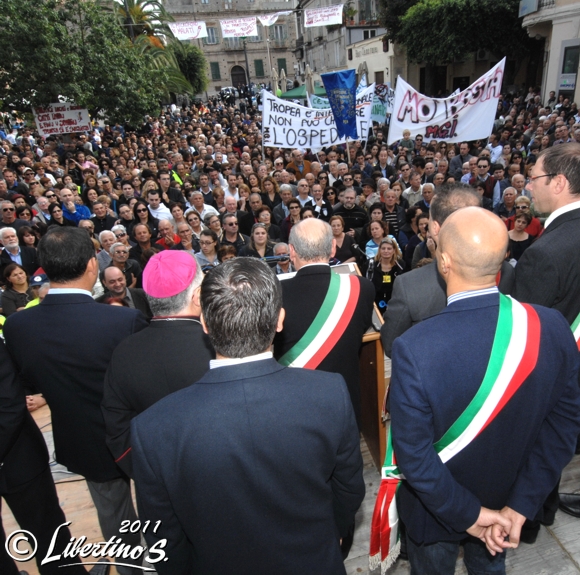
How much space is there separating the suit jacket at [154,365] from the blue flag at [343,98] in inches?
298

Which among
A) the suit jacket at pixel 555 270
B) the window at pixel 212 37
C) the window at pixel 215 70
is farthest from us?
the window at pixel 215 70

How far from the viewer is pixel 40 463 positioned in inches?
88.8

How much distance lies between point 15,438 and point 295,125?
8110mm

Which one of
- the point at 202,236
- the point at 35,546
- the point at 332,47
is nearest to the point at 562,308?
the point at 35,546

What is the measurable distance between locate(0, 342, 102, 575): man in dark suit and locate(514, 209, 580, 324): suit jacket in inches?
97.0

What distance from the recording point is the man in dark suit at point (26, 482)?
2.00 m

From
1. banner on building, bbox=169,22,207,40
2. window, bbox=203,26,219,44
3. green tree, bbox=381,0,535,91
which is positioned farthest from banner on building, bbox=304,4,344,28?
window, bbox=203,26,219,44

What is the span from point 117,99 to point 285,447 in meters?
14.6

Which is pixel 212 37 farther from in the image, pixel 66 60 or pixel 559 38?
pixel 66 60

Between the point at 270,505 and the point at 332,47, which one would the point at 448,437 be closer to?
the point at 270,505

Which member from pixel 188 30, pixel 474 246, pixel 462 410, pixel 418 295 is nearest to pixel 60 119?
pixel 418 295

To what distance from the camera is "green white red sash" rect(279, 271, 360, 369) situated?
2.36 m

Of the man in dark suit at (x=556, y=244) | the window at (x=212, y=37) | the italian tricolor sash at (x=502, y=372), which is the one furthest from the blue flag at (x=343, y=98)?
the window at (x=212, y=37)

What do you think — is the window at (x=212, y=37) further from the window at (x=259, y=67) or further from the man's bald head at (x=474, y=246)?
the man's bald head at (x=474, y=246)
